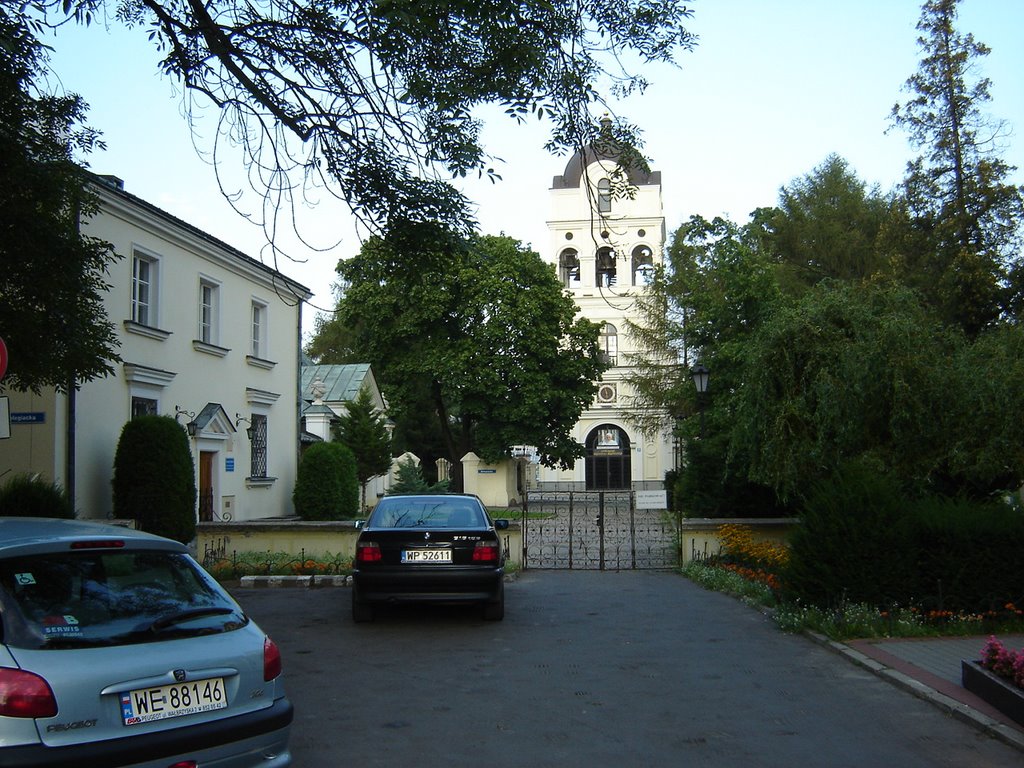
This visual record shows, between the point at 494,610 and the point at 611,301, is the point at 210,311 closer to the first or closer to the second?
the point at 494,610

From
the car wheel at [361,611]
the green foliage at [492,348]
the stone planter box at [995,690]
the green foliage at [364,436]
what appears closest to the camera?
the stone planter box at [995,690]

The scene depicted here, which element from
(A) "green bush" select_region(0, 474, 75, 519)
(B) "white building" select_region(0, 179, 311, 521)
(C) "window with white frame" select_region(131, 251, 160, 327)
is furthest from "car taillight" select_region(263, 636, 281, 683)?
(C) "window with white frame" select_region(131, 251, 160, 327)

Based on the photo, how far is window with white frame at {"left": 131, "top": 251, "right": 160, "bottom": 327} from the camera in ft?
66.1

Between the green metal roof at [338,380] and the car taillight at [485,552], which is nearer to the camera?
the car taillight at [485,552]

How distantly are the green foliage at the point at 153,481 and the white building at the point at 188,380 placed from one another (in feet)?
2.43

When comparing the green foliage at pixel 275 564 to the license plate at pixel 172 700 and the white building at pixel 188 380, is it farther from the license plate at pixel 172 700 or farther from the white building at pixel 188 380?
the license plate at pixel 172 700

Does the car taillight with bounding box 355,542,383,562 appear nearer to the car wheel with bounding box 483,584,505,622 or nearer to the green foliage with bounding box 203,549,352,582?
the car wheel with bounding box 483,584,505,622

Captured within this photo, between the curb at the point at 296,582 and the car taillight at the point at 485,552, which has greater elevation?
the car taillight at the point at 485,552

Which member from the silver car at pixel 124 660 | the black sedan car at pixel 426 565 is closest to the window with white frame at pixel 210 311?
the black sedan car at pixel 426 565

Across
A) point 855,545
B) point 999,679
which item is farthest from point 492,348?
point 999,679

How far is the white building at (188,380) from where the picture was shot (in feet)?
57.7

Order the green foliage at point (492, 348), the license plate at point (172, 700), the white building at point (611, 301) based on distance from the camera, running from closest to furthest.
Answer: the license plate at point (172, 700)
the green foliage at point (492, 348)
the white building at point (611, 301)

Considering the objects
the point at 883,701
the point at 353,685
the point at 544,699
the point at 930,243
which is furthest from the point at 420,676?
the point at 930,243

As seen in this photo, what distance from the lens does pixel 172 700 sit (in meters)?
4.52
